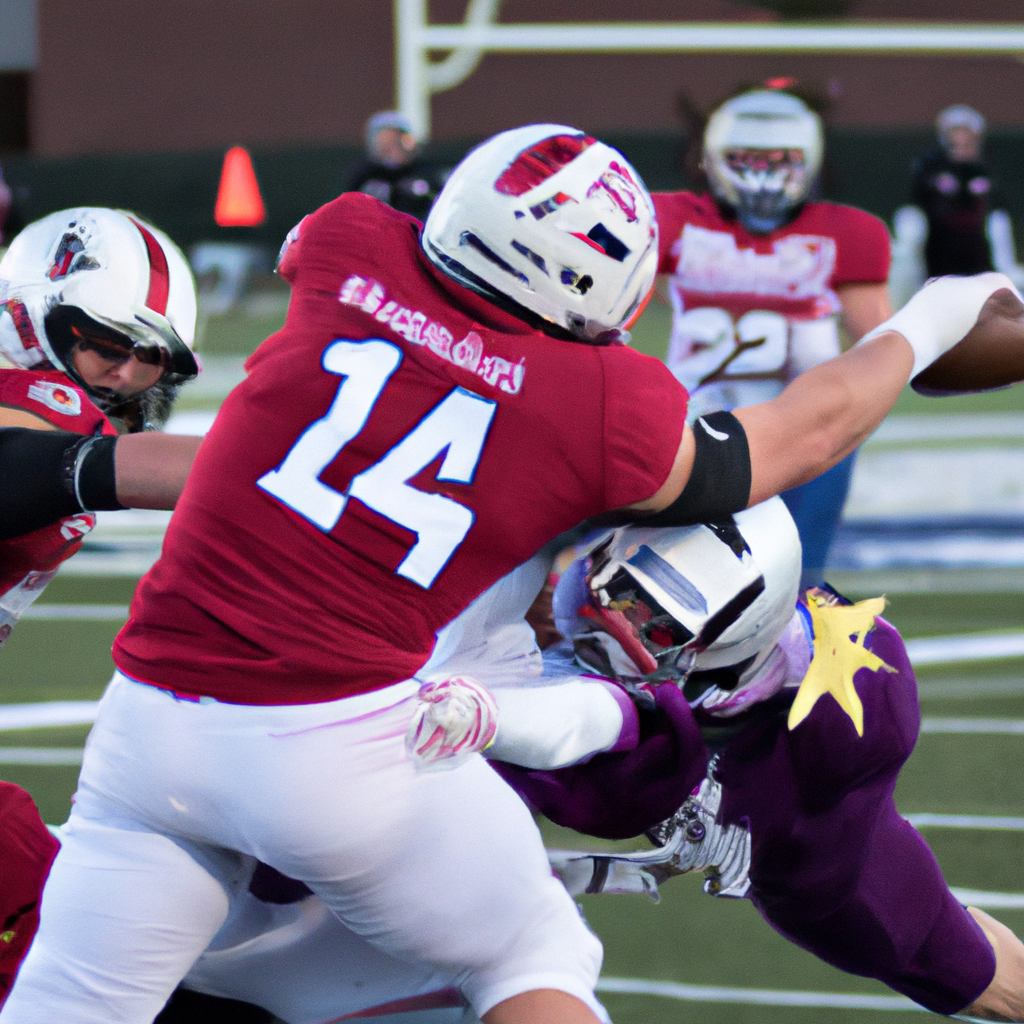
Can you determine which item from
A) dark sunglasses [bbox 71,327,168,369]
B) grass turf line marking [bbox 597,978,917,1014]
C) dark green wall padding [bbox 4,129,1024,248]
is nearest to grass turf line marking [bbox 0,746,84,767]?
grass turf line marking [bbox 597,978,917,1014]

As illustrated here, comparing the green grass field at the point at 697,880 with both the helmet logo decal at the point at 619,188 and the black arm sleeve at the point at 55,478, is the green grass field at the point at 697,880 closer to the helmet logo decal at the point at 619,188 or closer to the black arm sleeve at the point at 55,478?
the black arm sleeve at the point at 55,478

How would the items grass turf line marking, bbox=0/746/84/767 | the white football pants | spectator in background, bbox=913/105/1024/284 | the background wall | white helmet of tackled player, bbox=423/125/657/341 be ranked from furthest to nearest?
the background wall → spectator in background, bbox=913/105/1024/284 → grass turf line marking, bbox=0/746/84/767 → white helmet of tackled player, bbox=423/125/657/341 → the white football pants

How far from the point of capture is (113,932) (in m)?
1.92

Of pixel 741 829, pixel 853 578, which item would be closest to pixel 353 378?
pixel 741 829

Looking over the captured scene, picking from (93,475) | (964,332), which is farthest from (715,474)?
(93,475)

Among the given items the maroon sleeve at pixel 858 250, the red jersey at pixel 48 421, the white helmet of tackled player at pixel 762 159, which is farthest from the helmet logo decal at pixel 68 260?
the maroon sleeve at pixel 858 250

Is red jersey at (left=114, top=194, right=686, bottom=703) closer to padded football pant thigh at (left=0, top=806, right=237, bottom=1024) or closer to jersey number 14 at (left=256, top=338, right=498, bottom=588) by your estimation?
jersey number 14 at (left=256, top=338, right=498, bottom=588)

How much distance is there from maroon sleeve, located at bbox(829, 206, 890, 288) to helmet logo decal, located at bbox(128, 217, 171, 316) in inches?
111

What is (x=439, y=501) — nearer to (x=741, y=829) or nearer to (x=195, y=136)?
(x=741, y=829)

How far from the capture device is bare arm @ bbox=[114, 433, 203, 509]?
2.12 meters

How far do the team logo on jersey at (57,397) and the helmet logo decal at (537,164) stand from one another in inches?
31.5

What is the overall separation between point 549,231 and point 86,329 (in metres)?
0.96

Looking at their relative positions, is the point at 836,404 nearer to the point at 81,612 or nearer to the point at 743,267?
the point at 743,267

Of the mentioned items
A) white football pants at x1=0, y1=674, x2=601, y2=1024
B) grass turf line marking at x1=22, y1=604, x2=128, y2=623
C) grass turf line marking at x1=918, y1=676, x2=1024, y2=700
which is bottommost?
grass turf line marking at x1=22, y1=604, x2=128, y2=623
